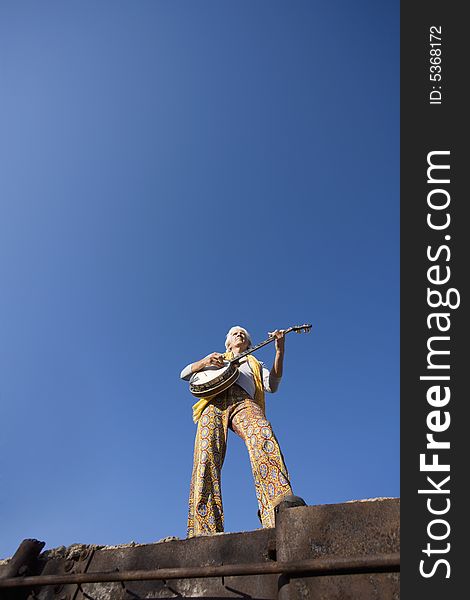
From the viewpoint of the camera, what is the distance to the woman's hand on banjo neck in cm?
527

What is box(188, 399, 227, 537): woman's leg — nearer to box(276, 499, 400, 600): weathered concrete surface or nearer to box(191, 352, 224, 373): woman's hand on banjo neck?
box(191, 352, 224, 373): woman's hand on banjo neck

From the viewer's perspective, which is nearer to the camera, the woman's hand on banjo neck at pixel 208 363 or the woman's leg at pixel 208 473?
the woman's leg at pixel 208 473

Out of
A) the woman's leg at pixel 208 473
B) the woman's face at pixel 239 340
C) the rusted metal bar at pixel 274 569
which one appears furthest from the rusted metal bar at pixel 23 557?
the woman's face at pixel 239 340

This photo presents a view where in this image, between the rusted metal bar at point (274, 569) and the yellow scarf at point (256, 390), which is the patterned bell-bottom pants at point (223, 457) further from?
the rusted metal bar at point (274, 569)

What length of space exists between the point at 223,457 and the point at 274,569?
2643 mm

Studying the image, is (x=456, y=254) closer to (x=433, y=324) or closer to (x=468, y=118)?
(x=433, y=324)

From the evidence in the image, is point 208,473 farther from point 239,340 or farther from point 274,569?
point 274,569

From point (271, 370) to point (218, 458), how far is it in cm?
122

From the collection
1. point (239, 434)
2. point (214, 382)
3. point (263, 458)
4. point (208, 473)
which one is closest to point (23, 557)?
point (208, 473)

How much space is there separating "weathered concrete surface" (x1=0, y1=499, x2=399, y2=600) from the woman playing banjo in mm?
954

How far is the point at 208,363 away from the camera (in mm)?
5273

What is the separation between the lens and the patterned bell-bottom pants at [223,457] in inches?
159

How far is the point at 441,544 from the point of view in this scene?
5.85 ft

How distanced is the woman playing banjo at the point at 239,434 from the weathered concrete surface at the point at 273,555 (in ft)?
3.13
